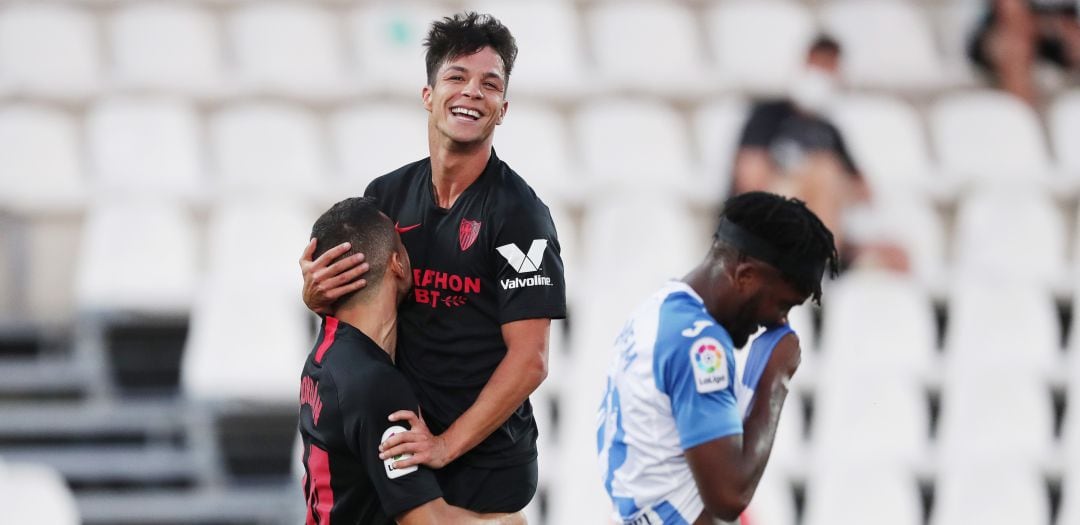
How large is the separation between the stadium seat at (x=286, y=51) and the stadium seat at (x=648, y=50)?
1.46 m

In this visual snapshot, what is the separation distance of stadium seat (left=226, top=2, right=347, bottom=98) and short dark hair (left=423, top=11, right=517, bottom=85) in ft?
A: 14.8

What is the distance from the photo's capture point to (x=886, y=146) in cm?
810

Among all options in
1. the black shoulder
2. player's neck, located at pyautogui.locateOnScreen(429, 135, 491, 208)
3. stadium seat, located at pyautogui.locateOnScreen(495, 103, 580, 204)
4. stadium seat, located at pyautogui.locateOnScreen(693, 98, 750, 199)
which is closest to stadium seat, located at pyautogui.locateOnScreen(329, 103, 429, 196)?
stadium seat, located at pyautogui.locateOnScreen(495, 103, 580, 204)

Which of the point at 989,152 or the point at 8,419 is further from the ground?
the point at 989,152

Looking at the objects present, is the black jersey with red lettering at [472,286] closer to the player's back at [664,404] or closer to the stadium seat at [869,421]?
the player's back at [664,404]

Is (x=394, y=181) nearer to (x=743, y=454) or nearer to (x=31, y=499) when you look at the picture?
(x=743, y=454)

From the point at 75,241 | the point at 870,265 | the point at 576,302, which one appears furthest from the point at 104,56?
the point at 870,265

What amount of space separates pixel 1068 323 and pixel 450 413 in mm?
5168

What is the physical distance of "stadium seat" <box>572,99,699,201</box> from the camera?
25.1 feet

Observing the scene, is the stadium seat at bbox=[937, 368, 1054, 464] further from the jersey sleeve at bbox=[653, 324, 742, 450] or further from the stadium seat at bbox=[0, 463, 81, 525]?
the stadium seat at bbox=[0, 463, 81, 525]

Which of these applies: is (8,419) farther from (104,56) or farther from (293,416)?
(104,56)

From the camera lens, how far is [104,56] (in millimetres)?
8234

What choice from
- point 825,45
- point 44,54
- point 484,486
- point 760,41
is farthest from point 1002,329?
point 44,54

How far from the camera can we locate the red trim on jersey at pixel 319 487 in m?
3.45
